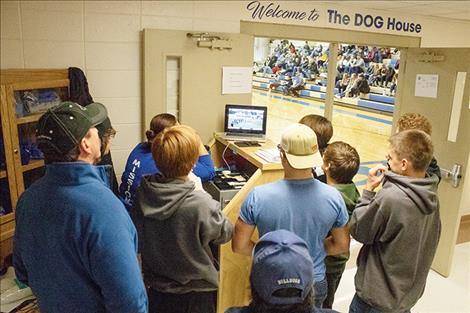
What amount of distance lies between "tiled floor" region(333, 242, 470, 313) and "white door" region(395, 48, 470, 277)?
126 millimetres

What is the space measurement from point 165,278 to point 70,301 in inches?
18.4

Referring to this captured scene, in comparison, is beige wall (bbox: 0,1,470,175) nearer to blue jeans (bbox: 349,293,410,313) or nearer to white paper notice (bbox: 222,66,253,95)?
white paper notice (bbox: 222,66,253,95)

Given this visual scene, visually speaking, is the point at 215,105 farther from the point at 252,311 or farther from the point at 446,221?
the point at 252,311

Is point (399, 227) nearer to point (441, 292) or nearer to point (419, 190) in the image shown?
point (419, 190)

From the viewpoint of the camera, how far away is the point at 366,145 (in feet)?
27.6

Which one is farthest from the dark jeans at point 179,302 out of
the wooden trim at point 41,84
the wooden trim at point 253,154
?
the wooden trim at point 41,84

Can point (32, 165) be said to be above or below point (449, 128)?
below

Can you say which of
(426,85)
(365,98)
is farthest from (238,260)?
(365,98)

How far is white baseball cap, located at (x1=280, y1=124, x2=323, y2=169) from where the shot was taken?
1621mm

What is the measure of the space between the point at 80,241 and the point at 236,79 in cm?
248

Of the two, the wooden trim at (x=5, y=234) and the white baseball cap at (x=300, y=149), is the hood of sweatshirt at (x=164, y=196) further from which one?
the wooden trim at (x=5, y=234)

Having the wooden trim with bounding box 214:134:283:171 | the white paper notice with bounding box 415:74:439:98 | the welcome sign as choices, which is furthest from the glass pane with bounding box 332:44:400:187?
the wooden trim with bounding box 214:134:283:171

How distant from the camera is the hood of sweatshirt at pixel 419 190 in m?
1.62

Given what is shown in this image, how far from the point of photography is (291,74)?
16.0 meters
